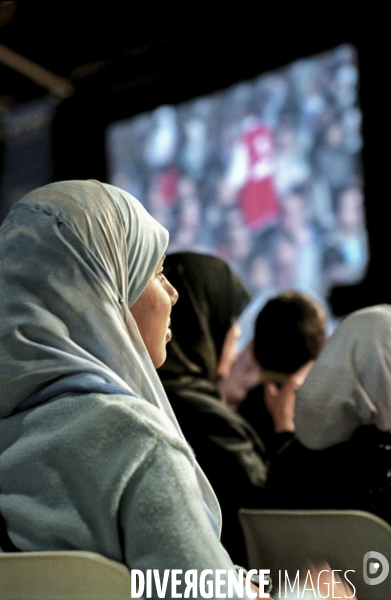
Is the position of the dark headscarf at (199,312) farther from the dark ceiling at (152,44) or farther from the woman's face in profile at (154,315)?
the dark ceiling at (152,44)

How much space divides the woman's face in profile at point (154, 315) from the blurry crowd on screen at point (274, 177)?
241cm

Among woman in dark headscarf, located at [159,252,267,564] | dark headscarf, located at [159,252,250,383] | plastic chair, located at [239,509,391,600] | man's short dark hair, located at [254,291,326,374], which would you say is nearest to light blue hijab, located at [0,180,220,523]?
plastic chair, located at [239,509,391,600]

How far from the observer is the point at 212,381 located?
2.09m

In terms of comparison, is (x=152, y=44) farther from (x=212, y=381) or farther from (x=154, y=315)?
(x=154, y=315)

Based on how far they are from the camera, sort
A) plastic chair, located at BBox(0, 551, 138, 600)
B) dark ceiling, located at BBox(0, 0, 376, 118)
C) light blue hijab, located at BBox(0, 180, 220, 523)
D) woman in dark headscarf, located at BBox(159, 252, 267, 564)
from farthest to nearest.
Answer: dark ceiling, located at BBox(0, 0, 376, 118) → woman in dark headscarf, located at BBox(159, 252, 267, 564) → light blue hijab, located at BBox(0, 180, 220, 523) → plastic chair, located at BBox(0, 551, 138, 600)

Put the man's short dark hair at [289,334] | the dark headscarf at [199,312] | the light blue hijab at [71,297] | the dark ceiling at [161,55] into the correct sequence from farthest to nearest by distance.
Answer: the dark ceiling at [161,55]
the man's short dark hair at [289,334]
the dark headscarf at [199,312]
the light blue hijab at [71,297]

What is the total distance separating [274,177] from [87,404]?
3005 mm

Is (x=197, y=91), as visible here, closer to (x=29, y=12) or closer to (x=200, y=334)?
(x=29, y=12)

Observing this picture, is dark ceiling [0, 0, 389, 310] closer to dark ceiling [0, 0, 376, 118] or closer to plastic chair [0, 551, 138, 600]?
dark ceiling [0, 0, 376, 118]

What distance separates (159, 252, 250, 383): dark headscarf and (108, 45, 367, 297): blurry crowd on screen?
1.37m

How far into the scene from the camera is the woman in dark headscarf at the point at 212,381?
1.81 metres

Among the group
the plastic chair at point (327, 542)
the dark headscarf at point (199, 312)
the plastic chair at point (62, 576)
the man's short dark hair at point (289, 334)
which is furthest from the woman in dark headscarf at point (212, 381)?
the plastic chair at point (62, 576)

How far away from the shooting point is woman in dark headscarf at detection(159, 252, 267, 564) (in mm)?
1809

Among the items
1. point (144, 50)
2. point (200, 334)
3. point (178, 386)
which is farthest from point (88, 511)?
point (144, 50)
